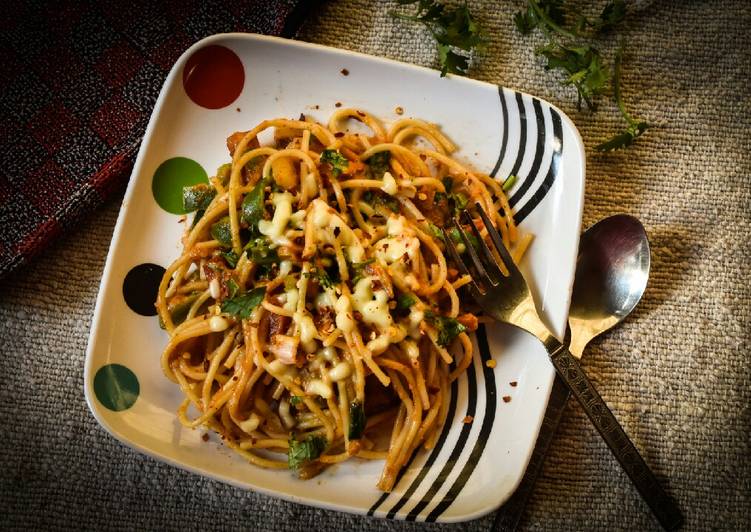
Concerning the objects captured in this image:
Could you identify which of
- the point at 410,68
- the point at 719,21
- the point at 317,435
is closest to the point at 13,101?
the point at 410,68

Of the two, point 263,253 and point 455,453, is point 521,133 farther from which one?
point 455,453

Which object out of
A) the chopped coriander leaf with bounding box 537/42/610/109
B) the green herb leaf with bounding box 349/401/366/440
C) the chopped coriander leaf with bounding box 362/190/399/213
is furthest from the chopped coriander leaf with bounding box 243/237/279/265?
the chopped coriander leaf with bounding box 537/42/610/109

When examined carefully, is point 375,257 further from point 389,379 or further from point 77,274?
point 77,274

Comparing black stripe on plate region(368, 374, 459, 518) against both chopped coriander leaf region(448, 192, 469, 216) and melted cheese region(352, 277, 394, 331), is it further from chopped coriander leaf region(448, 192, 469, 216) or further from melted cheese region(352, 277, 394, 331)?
chopped coriander leaf region(448, 192, 469, 216)

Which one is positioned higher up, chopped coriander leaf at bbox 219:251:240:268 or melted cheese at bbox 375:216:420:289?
melted cheese at bbox 375:216:420:289

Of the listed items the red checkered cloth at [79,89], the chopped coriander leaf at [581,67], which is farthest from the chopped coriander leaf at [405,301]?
the red checkered cloth at [79,89]

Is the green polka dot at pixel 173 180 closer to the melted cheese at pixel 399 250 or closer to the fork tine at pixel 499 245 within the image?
the melted cheese at pixel 399 250

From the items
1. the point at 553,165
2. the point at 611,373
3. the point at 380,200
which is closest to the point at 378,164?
the point at 380,200
